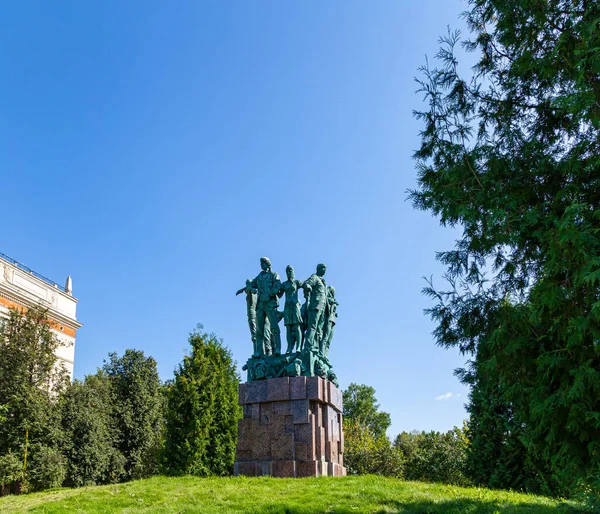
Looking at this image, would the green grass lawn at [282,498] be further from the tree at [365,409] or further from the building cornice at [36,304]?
the tree at [365,409]

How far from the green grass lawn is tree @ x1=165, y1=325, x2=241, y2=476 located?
8615 mm

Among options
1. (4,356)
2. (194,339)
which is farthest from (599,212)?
(4,356)

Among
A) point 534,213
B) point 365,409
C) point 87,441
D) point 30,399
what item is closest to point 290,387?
point 534,213

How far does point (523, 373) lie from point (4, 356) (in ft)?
63.2

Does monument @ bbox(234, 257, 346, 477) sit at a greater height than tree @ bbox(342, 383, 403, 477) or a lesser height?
greater

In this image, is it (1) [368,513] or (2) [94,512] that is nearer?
(1) [368,513]

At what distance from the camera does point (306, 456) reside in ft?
37.4

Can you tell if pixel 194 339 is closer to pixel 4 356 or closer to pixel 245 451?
pixel 4 356

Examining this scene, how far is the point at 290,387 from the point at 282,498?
350 centimetres

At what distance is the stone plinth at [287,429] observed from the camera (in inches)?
451

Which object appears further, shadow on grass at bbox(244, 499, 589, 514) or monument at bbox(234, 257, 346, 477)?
monument at bbox(234, 257, 346, 477)

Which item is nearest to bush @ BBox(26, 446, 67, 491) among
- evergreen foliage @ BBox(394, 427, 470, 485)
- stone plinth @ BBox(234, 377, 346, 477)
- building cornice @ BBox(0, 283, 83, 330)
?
building cornice @ BBox(0, 283, 83, 330)

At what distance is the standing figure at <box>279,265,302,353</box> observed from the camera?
13148mm

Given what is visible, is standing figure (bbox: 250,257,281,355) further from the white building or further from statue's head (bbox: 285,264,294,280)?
the white building
